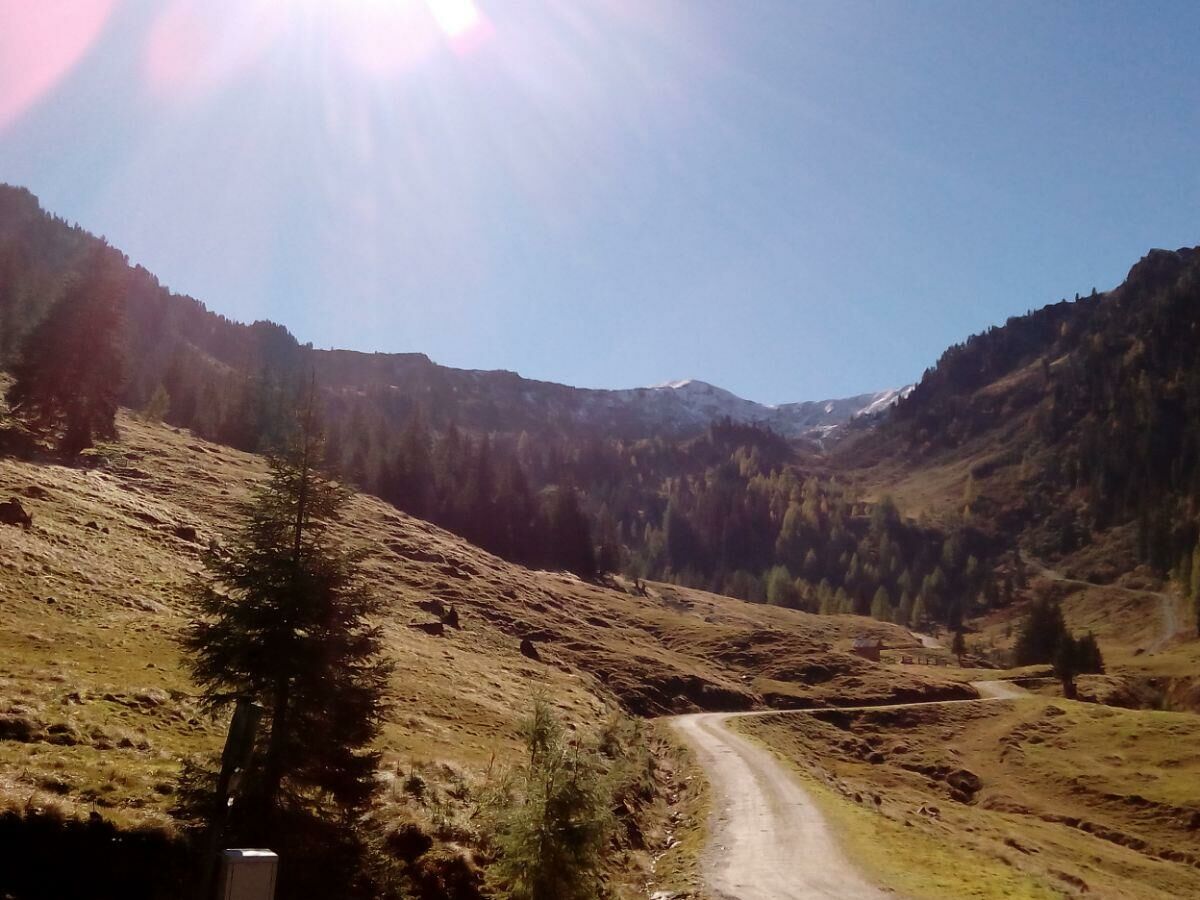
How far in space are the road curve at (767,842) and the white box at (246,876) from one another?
1951 centimetres

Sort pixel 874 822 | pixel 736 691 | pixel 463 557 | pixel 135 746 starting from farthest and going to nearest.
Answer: pixel 463 557
pixel 736 691
pixel 874 822
pixel 135 746

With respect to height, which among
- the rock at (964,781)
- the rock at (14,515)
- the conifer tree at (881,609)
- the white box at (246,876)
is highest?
the conifer tree at (881,609)

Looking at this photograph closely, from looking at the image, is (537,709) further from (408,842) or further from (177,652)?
(177,652)

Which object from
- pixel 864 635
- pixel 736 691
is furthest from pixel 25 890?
pixel 864 635

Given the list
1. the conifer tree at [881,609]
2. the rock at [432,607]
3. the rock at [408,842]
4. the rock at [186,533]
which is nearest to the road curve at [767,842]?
the rock at [408,842]

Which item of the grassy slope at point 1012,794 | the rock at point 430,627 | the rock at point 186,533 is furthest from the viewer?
the rock at point 430,627

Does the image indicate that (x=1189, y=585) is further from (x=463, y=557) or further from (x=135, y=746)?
(x=135, y=746)

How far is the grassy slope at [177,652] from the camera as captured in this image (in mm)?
19703

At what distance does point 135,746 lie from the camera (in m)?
20.2

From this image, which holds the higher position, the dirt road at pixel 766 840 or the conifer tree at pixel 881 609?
the conifer tree at pixel 881 609

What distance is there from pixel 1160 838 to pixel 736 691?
116ft

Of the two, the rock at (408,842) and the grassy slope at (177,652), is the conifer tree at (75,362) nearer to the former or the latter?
the grassy slope at (177,652)

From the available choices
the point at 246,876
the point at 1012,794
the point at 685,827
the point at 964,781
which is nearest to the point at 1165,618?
the point at 964,781

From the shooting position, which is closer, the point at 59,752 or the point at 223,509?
the point at 59,752
